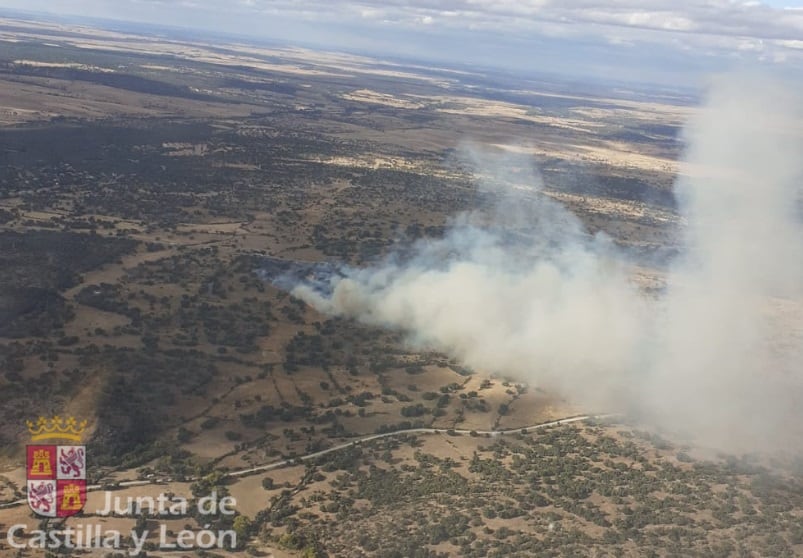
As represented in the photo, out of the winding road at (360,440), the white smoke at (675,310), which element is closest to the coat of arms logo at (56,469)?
the winding road at (360,440)

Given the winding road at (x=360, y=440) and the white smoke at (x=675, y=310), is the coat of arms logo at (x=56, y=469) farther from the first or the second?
the white smoke at (x=675, y=310)

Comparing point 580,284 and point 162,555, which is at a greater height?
point 580,284

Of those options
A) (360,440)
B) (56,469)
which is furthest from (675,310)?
(56,469)

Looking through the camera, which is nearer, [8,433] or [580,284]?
[8,433]

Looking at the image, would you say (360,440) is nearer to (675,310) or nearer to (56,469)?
(56,469)

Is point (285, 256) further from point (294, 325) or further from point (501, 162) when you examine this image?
point (501, 162)

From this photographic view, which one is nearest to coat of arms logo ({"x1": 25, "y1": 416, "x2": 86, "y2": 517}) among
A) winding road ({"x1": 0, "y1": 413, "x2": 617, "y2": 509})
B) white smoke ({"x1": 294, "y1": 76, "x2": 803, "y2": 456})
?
winding road ({"x1": 0, "y1": 413, "x2": 617, "y2": 509})

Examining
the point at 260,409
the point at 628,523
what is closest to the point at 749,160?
the point at 628,523
